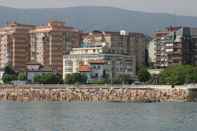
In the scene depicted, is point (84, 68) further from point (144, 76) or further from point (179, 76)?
point (179, 76)

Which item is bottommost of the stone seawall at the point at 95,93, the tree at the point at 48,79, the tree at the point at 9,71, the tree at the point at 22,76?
the stone seawall at the point at 95,93

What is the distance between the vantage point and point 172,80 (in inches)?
5128

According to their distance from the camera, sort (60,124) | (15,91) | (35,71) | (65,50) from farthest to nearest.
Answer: (65,50), (35,71), (15,91), (60,124)

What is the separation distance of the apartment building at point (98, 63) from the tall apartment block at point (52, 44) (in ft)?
27.4

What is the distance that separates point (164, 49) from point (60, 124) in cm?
11652

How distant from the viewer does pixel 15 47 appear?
18138 cm

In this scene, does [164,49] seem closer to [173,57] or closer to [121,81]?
[173,57]

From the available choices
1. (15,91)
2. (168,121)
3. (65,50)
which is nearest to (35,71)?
(65,50)

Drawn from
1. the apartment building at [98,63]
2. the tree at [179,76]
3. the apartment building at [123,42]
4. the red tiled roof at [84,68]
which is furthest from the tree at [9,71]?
the tree at [179,76]

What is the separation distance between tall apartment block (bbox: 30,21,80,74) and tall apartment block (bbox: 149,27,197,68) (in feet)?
68.1

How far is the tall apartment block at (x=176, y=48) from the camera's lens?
166 meters

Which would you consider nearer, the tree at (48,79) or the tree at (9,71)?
the tree at (48,79)

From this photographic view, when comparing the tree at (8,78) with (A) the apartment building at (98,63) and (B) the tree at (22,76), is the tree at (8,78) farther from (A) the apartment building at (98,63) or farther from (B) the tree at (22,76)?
(A) the apartment building at (98,63)

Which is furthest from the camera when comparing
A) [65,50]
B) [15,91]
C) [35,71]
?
[65,50]
